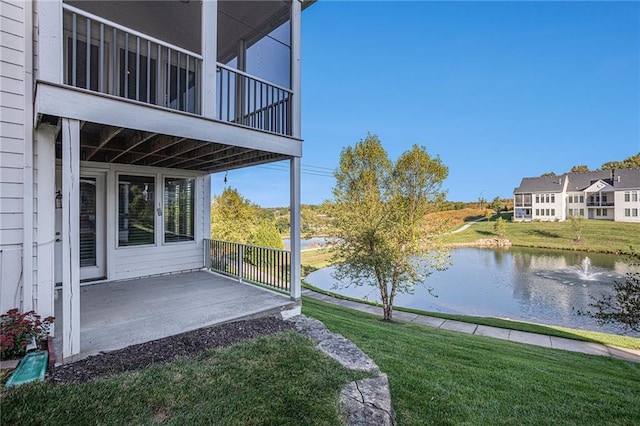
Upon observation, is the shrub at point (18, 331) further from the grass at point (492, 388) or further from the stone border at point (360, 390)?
the grass at point (492, 388)

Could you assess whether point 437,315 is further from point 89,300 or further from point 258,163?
point 89,300

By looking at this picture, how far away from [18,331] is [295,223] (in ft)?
11.1

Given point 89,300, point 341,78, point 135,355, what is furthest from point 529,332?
point 341,78

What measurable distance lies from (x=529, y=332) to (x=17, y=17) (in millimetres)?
11706

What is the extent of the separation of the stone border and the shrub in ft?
9.61

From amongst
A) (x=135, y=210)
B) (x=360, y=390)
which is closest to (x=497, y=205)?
(x=135, y=210)

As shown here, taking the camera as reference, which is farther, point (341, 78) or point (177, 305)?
point (341, 78)

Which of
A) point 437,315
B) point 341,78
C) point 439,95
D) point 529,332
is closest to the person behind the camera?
point 529,332

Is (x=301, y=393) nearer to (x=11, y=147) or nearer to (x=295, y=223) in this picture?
(x=295, y=223)

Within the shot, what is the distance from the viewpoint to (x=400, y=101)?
27594mm

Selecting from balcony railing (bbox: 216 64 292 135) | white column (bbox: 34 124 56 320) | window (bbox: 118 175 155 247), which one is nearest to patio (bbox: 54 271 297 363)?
white column (bbox: 34 124 56 320)

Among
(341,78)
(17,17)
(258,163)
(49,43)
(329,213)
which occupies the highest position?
(341,78)

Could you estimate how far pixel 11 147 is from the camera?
10.4 feet

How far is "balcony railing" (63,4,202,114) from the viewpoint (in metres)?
3.19
